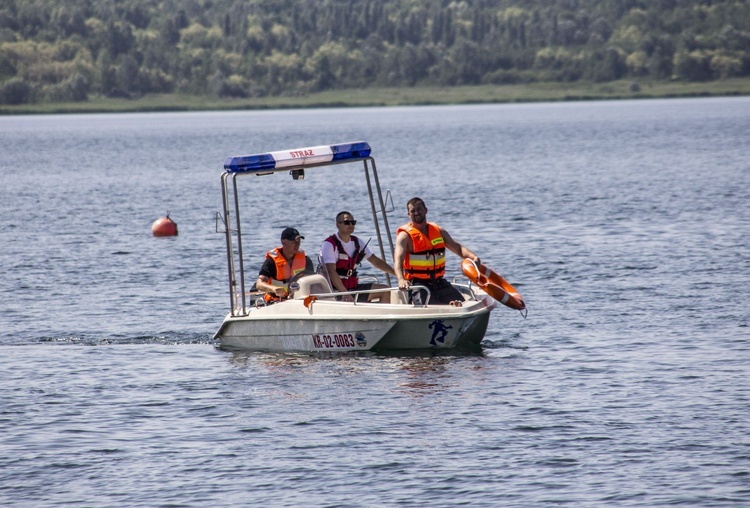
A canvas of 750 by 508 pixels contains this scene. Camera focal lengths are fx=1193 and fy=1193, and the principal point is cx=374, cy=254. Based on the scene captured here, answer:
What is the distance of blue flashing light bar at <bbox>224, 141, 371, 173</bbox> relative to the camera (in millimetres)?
17547

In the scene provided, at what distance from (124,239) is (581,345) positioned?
21.7 m

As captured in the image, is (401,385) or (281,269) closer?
(401,385)

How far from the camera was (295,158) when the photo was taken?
Result: 18.0m

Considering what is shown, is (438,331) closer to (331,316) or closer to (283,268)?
(331,316)

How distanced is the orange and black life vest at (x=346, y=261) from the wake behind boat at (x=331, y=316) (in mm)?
305

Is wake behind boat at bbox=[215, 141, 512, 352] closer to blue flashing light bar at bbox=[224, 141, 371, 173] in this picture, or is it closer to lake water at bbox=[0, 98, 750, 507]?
blue flashing light bar at bbox=[224, 141, 371, 173]

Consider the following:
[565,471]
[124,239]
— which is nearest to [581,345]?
[565,471]

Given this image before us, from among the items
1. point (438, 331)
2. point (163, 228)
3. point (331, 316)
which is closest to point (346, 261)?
point (331, 316)

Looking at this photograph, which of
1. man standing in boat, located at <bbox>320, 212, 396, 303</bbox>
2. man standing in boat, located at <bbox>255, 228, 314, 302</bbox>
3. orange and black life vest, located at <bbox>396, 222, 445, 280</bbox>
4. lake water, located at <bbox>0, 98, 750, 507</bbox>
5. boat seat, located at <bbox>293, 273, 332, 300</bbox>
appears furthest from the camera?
man standing in boat, located at <bbox>255, 228, 314, 302</bbox>

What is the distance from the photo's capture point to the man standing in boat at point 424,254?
57.3 feet

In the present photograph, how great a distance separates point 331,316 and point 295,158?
245 cm

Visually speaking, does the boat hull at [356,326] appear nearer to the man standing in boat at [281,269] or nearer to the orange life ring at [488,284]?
the orange life ring at [488,284]

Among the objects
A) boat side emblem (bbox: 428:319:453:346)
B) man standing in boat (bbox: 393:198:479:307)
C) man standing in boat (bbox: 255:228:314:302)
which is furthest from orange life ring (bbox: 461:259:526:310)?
man standing in boat (bbox: 255:228:314:302)

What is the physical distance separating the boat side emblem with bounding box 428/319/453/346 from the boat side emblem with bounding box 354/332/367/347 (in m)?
1.00
